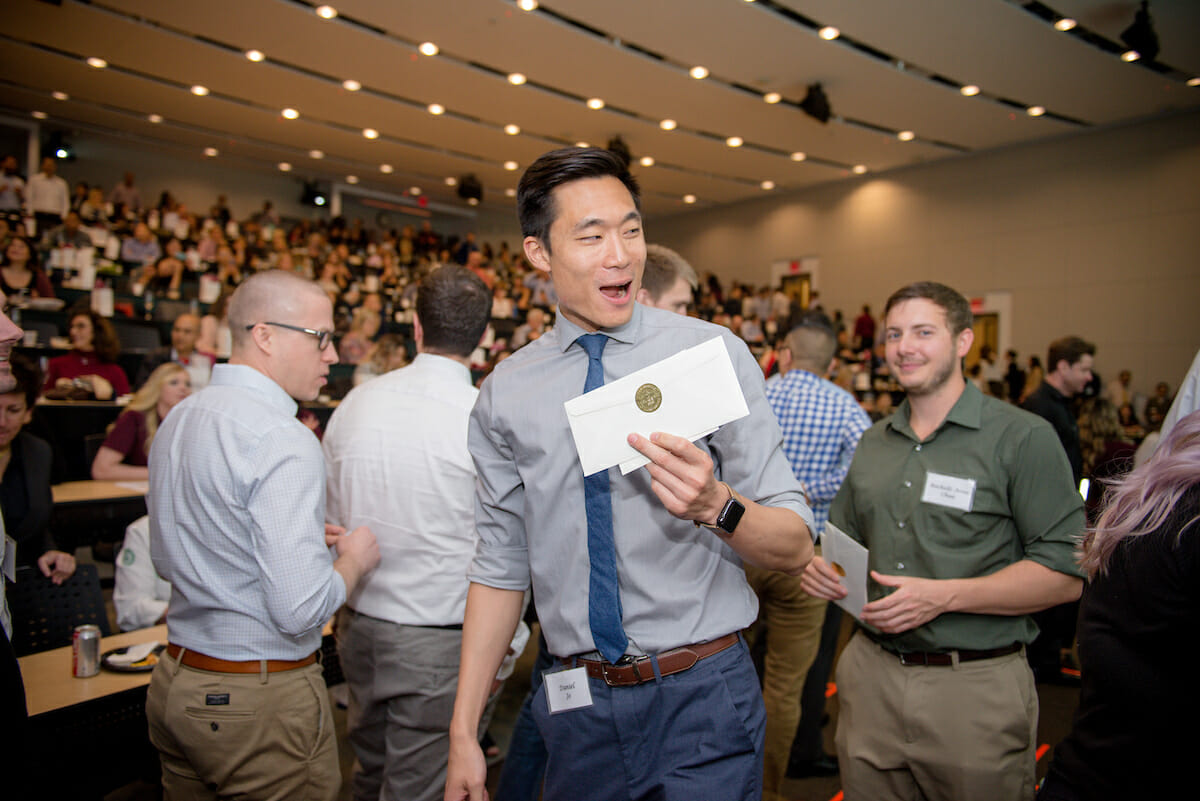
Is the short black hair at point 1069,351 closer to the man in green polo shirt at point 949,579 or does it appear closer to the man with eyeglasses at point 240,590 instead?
the man in green polo shirt at point 949,579

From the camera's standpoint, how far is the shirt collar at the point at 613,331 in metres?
1.26

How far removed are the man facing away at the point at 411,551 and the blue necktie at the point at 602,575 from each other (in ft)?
2.89

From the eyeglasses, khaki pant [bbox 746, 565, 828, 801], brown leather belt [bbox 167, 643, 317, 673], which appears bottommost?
khaki pant [bbox 746, 565, 828, 801]

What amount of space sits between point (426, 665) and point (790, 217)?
49.6 feet

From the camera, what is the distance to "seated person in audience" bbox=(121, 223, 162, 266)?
31.5ft

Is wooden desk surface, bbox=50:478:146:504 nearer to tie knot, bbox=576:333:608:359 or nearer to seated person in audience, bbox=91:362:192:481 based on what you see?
seated person in audience, bbox=91:362:192:481

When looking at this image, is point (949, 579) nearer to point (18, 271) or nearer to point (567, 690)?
point (567, 690)

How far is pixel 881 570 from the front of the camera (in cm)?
186

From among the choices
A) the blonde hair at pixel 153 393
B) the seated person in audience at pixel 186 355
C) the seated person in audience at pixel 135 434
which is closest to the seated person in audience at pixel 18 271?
the seated person in audience at pixel 186 355

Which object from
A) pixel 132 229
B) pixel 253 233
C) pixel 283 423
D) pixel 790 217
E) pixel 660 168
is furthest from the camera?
pixel 790 217

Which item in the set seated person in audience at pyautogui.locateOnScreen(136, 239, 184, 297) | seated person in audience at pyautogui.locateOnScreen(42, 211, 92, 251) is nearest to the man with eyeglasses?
seated person in audience at pyautogui.locateOnScreen(136, 239, 184, 297)

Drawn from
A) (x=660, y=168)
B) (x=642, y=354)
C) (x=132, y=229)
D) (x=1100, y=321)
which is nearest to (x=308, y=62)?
(x=132, y=229)

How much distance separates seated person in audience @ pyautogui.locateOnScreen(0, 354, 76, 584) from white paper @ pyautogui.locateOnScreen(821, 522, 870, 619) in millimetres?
2660

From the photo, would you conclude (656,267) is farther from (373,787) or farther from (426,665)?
(373,787)
